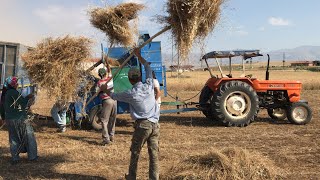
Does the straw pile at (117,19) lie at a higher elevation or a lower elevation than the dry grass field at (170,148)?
higher

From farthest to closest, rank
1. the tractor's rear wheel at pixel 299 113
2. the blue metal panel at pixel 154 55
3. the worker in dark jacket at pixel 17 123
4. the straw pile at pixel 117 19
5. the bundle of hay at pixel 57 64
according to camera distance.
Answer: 1. the tractor's rear wheel at pixel 299 113
2. the blue metal panel at pixel 154 55
3. the straw pile at pixel 117 19
4. the worker in dark jacket at pixel 17 123
5. the bundle of hay at pixel 57 64

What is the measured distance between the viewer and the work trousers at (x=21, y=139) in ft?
21.2

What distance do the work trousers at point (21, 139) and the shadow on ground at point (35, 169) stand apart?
Answer: 17 cm

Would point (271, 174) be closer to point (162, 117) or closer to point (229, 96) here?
point (229, 96)

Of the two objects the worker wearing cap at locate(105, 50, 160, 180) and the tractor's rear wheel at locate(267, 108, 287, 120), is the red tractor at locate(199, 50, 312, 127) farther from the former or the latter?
the worker wearing cap at locate(105, 50, 160, 180)

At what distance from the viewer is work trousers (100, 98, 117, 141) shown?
25.2ft

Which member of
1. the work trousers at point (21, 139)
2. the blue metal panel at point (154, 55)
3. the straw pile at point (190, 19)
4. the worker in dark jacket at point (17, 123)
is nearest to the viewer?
the straw pile at point (190, 19)

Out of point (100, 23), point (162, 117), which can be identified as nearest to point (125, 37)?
point (100, 23)

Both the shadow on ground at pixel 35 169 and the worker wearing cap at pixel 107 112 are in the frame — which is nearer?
the shadow on ground at pixel 35 169

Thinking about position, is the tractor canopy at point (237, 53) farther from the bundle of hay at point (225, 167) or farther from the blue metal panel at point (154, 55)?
the bundle of hay at point (225, 167)

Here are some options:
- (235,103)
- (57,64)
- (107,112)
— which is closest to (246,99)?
(235,103)

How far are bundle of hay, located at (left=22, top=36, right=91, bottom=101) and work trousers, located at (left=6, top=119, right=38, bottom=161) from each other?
3.10 ft

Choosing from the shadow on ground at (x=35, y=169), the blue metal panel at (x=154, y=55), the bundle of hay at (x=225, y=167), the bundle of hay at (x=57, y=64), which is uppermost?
the blue metal panel at (x=154, y=55)

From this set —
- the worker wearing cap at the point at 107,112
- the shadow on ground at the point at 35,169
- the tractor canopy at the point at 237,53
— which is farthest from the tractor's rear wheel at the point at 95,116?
the tractor canopy at the point at 237,53
